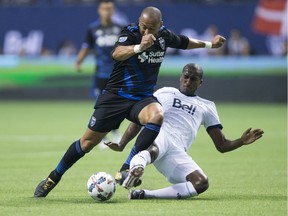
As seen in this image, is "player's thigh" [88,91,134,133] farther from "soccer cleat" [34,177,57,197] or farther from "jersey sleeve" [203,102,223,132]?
"jersey sleeve" [203,102,223,132]

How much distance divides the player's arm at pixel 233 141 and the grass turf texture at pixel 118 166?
1.83ft

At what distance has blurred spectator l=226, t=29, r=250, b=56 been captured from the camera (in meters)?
27.3

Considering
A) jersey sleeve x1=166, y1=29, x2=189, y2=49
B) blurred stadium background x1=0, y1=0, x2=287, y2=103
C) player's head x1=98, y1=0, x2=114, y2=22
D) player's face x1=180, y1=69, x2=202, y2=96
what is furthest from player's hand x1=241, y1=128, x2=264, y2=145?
blurred stadium background x1=0, y1=0, x2=287, y2=103

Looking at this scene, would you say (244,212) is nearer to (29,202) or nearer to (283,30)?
(29,202)

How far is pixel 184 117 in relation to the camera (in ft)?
31.6

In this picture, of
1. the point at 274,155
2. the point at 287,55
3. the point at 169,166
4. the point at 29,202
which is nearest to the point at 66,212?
the point at 29,202

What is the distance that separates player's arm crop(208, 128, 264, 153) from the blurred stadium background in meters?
16.5

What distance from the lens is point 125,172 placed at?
8844mm

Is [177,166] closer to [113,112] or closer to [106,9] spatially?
[113,112]

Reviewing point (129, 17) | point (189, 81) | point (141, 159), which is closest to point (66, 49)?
point (129, 17)

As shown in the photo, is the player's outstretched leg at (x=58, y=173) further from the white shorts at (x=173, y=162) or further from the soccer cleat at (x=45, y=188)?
the white shorts at (x=173, y=162)

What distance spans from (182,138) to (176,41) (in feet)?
3.79

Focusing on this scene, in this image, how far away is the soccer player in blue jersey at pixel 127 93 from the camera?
9.01 m

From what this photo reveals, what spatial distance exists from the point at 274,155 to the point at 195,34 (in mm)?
15525
